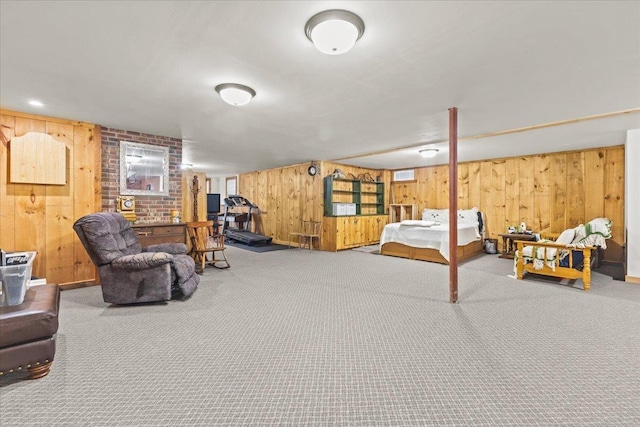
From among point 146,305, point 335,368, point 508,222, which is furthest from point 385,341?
point 508,222

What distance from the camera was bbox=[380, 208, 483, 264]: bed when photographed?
5.60 meters

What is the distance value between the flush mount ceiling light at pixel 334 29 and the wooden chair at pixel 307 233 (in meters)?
5.50

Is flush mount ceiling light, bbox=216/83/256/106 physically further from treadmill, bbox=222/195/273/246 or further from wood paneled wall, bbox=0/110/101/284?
treadmill, bbox=222/195/273/246

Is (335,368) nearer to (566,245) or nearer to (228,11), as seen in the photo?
(228,11)

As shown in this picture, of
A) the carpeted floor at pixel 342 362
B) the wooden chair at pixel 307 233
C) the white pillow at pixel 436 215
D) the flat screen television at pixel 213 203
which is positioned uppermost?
the flat screen television at pixel 213 203

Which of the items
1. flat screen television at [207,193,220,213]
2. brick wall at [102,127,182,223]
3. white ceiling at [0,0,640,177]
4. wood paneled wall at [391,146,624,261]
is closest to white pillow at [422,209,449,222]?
wood paneled wall at [391,146,624,261]

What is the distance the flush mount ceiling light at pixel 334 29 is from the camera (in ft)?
5.82

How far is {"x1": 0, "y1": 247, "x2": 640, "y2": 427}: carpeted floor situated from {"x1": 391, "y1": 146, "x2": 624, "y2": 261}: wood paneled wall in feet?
9.48

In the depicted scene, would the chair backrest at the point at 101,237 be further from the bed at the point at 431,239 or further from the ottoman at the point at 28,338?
the bed at the point at 431,239

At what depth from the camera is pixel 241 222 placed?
948 centimetres

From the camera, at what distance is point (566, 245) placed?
400 cm

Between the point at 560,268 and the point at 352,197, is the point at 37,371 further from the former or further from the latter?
the point at 352,197

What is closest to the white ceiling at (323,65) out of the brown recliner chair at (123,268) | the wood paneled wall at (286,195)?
the brown recliner chair at (123,268)

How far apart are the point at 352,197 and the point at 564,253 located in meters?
4.84
